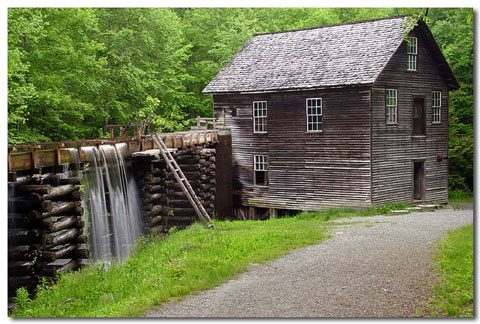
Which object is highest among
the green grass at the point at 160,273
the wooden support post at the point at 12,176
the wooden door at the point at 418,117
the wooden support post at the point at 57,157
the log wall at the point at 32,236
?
the wooden door at the point at 418,117

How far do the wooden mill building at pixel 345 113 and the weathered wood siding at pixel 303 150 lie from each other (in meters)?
0.03

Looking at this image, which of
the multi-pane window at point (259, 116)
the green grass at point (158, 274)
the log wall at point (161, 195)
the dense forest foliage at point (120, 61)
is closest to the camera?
the green grass at point (158, 274)

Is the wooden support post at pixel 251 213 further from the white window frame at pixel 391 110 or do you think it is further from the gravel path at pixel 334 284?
the gravel path at pixel 334 284

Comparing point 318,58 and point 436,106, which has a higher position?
point 318,58

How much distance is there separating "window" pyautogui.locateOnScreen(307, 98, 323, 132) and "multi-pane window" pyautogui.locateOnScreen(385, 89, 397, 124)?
221 cm

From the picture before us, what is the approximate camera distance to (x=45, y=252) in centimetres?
1096

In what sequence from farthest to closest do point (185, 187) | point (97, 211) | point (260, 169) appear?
point (260, 169) < point (185, 187) < point (97, 211)

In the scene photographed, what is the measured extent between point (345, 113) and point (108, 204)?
364 inches

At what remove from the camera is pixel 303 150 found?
70.0 ft

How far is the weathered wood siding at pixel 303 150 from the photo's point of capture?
20203 mm

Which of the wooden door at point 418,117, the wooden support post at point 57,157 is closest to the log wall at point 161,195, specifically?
the wooden support post at point 57,157

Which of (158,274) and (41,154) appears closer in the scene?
(158,274)

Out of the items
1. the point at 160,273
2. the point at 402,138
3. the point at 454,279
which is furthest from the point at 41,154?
the point at 402,138

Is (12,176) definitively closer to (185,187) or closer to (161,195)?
(185,187)
